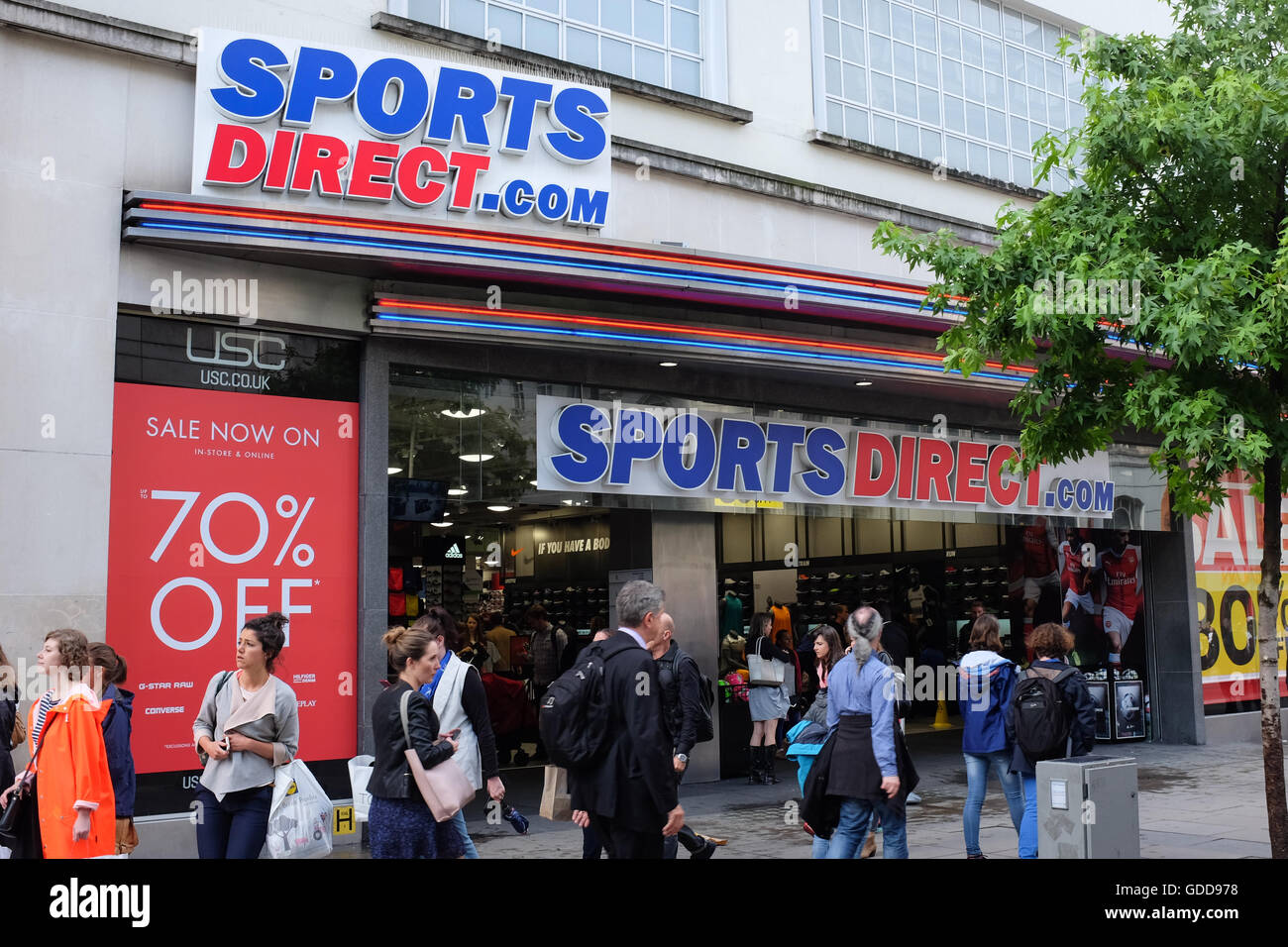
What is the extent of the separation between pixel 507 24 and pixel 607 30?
1.29 metres

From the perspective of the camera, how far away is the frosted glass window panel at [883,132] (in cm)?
1558

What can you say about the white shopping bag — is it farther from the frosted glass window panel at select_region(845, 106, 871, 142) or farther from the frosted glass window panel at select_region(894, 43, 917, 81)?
the frosted glass window panel at select_region(894, 43, 917, 81)

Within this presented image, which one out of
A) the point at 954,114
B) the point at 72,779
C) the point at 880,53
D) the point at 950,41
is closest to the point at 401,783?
the point at 72,779

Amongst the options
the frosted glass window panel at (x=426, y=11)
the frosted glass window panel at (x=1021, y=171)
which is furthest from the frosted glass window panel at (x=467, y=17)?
the frosted glass window panel at (x=1021, y=171)

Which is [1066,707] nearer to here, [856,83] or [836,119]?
[836,119]

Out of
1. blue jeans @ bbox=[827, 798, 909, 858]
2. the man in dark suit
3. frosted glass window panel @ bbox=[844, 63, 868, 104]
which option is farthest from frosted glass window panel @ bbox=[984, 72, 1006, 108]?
the man in dark suit

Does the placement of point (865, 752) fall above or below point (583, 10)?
below

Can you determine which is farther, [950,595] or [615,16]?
[950,595]

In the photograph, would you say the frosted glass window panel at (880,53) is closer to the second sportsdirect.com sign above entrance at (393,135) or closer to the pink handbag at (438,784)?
the second sportsdirect.com sign above entrance at (393,135)

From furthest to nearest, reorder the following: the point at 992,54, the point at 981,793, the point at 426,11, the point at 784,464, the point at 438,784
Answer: the point at 992,54
the point at 784,464
the point at 426,11
the point at 981,793
the point at 438,784

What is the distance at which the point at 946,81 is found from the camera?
16562mm

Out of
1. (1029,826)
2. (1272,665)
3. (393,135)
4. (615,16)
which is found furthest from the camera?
(615,16)

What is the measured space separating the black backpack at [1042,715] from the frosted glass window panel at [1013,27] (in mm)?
11831
